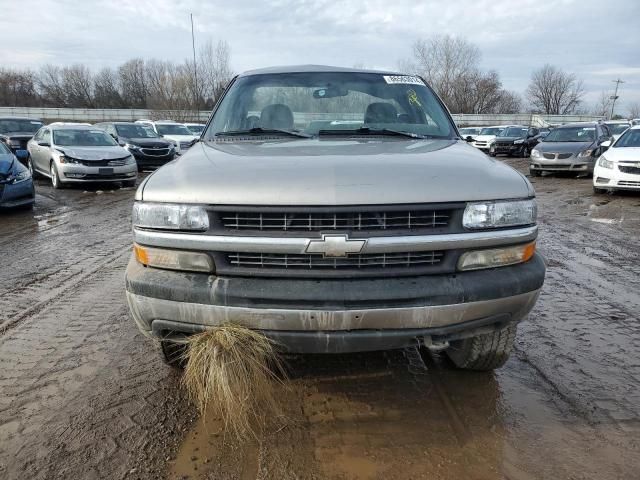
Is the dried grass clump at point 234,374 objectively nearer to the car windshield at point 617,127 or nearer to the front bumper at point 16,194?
the front bumper at point 16,194

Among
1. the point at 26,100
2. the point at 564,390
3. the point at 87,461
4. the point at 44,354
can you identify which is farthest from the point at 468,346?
the point at 26,100

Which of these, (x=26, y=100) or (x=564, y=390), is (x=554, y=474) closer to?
(x=564, y=390)

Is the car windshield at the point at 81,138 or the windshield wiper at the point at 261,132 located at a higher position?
the windshield wiper at the point at 261,132

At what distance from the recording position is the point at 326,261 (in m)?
2.29

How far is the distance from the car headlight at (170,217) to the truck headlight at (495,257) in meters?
1.26

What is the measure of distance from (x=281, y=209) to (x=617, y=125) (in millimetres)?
26763

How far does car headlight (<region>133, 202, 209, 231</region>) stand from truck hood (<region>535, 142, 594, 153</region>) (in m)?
15.1

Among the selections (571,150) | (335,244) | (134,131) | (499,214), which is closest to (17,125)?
(134,131)

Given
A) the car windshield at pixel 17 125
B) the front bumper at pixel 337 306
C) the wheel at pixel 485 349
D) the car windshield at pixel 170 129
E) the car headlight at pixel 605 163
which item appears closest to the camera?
the front bumper at pixel 337 306

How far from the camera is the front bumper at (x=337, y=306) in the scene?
221 centimetres

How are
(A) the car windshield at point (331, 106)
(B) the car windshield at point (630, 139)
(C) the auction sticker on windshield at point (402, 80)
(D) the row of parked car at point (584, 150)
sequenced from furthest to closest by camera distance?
(B) the car windshield at point (630, 139) → (D) the row of parked car at point (584, 150) → (C) the auction sticker on windshield at point (402, 80) → (A) the car windshield at point (331, 106)

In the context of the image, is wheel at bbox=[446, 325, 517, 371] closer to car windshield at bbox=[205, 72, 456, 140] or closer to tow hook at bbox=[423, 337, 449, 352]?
tow hook at bbox=[423, 337, 449, 352]

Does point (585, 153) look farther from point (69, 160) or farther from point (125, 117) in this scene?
point (125, 117)

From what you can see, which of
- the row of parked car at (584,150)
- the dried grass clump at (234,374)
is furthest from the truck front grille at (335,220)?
the row of parked car at (584,150)
